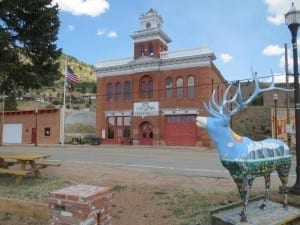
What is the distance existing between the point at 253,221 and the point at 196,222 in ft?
3.69

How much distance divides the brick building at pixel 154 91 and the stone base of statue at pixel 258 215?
98.9 ft

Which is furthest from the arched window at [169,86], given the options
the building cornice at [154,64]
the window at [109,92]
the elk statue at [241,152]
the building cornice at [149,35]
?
the elk statue at [241,152]

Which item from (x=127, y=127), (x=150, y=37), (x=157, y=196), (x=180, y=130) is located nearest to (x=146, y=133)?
(x=127, y=127)

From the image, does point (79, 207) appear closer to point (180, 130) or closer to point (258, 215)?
point (258, 215)

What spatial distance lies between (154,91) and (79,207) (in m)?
36.4

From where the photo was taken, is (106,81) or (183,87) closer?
(183,87)

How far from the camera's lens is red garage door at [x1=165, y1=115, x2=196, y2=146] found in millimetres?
37031

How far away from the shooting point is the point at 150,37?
1623 inches

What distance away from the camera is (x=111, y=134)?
42125 millimetres

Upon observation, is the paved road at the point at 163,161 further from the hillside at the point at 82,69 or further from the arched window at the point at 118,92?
the hillside at the point at 82,69

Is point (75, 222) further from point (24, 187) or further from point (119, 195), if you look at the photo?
point (24, 187)

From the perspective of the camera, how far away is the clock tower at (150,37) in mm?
40812

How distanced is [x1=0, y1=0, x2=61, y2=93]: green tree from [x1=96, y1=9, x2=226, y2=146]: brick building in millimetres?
25331

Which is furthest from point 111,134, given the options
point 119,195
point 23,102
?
point 23,102
